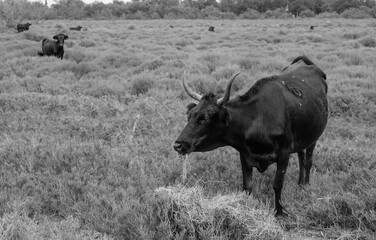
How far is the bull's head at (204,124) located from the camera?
13.2 feet

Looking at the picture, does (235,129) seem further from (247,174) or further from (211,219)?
(211,219)

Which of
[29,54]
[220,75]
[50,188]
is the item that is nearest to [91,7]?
[29,54]

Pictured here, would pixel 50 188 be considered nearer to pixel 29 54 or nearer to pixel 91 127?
pixel 91 127

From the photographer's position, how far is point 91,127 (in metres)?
7.00

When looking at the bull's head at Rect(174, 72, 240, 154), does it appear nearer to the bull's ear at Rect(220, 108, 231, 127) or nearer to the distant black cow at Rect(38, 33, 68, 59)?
the bull's ear at Rect(220, 108, 231, 127)

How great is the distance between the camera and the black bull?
4.09 m

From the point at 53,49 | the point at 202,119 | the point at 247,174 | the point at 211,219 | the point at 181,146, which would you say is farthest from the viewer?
the point at 53,49

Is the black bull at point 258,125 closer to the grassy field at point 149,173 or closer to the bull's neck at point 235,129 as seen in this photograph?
the bull's neck at point 235,129

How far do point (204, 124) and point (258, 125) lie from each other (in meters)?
0.61

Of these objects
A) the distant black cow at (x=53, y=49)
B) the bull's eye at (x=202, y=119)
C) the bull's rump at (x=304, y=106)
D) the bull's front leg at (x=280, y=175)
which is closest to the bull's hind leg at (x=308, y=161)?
the bull's rump at (x=304, y=106)

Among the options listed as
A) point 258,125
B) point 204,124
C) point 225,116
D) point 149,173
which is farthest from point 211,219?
point 149,173

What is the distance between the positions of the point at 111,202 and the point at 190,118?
127 cm

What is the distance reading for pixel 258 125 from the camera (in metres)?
4.25

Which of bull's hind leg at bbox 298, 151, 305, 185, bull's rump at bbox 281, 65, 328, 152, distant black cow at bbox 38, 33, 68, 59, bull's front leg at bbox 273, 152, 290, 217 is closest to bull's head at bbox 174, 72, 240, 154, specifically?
bull's front leg at bbox 273, 152, 290, 217
